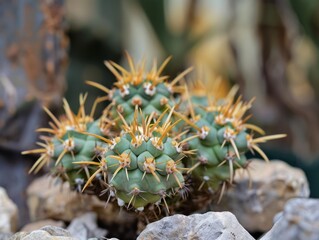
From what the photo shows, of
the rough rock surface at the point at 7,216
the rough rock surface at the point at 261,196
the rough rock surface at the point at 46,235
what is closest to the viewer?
the rough rock surface at the point at 46,235

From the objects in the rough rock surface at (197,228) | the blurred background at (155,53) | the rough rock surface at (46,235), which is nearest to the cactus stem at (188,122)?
the rough rock surface at (197,228)

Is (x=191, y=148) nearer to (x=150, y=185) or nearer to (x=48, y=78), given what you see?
(x=150, y=185)

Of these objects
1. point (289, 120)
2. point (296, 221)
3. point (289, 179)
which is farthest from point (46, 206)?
point (289, 120)

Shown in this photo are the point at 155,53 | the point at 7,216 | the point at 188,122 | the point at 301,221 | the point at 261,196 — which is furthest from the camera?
the point at 155,53

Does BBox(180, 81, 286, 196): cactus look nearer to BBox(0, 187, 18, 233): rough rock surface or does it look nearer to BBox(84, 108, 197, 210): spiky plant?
BBox(84, 108, 197, 210): spiky plant

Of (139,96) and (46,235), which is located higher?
(139,96)

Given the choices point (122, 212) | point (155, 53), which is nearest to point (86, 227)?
point (122, 212)

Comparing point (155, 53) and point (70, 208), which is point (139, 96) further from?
point (155, 53)

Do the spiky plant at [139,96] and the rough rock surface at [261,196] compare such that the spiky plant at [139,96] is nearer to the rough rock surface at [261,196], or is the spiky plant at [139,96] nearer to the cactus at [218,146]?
the cactus at [218,146]
